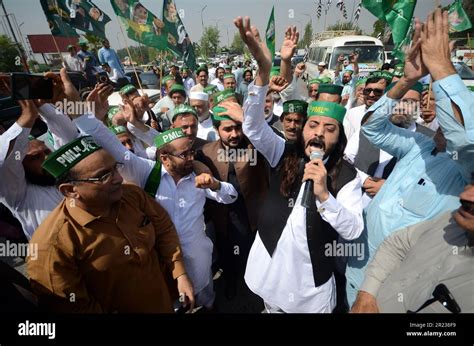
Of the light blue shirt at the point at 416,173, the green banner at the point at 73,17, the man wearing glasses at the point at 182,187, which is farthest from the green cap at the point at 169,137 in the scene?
the green banner at the point at 73,17

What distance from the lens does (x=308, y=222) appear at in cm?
164

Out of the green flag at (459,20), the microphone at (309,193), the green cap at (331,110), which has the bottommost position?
the microphone at (309,193)

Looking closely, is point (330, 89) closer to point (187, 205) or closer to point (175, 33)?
point (187, 205)

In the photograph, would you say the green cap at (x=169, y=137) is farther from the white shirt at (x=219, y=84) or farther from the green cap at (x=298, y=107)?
the white shirt at (x=219, y=84)

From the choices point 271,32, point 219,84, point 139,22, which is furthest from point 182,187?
point 219,84

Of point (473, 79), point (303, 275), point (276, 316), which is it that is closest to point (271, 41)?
point (303, 275)

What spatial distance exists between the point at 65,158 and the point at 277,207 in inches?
49.0

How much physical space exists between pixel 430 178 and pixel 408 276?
59 cm

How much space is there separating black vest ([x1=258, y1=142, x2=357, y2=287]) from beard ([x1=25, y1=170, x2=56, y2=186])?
1531mm

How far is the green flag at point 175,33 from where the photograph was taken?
15.9 ft

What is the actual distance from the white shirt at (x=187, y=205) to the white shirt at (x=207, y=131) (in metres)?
1.55

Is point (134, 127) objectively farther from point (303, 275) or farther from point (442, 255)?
point (442, 255)

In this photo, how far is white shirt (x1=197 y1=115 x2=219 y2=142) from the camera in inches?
146

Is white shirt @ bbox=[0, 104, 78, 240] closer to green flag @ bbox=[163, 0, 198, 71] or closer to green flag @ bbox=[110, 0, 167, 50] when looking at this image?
green flag @ bbox=[110, 0, 167, 50]
